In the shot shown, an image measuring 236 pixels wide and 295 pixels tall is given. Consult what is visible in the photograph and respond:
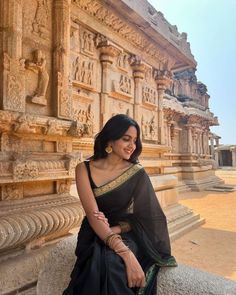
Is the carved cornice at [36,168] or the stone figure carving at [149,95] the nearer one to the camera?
the carved cornice at [36,168]

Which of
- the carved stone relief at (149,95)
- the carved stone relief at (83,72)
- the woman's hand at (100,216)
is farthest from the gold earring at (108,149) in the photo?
the carved stone relief at (149,95)

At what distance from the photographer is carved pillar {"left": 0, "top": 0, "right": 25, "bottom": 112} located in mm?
2820

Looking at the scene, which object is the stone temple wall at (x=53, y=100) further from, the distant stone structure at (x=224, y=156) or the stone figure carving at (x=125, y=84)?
the distant stone structure at (x=224, y=156)

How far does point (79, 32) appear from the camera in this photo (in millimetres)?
4629

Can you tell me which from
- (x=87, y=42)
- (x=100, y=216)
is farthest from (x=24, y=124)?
(x=87, y=42)

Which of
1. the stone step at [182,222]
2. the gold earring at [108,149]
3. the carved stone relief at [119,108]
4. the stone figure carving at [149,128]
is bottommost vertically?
the stone step at [182,222]

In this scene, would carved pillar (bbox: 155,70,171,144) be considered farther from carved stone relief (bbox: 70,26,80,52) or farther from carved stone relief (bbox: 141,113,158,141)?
carved stone relief (bbox: 70,26,80,52)

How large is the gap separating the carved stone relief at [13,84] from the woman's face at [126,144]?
1489 mm

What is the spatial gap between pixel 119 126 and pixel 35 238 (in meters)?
1.74

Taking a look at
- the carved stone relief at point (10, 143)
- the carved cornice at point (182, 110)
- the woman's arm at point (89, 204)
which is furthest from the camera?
the carved cornice at point (182, 110)

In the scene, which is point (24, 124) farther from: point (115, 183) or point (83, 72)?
point (83, 72)

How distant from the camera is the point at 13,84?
290 cm

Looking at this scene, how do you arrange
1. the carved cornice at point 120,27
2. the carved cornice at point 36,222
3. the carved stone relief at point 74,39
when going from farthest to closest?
1. the carved cornice at point 120,27
2. the carved stone relief at point 74,39
3. the carved cornice at point 36,222

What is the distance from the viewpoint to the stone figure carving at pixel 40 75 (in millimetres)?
3162
